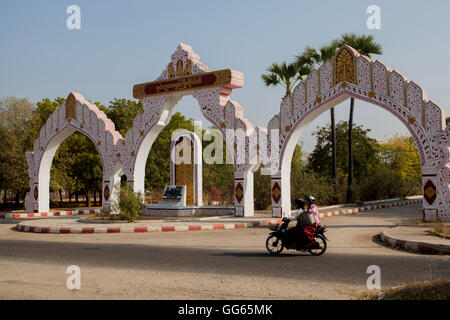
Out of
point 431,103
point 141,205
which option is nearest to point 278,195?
point 141,205

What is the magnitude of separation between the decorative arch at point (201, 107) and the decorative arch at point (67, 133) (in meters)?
0.89

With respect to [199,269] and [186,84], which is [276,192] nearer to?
[186,84]

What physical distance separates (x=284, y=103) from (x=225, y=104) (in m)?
2.61

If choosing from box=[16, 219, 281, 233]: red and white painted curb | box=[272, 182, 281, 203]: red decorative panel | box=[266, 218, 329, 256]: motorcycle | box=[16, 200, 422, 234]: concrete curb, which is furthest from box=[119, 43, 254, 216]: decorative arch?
box=[266, 218, 329, 256]: motorcycle

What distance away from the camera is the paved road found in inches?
248

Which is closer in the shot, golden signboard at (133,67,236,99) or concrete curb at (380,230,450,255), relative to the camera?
concrete curb at (380,230,450,255)

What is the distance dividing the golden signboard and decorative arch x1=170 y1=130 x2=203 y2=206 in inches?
96.2

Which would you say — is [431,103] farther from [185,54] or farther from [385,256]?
[185,54]

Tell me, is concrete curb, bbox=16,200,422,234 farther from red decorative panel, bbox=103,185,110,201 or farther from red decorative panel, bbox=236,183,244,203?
red decorative panel, bbox=103,185,110,201

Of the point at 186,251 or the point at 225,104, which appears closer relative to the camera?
the point at 186,251

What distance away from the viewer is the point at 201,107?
20.4 meters

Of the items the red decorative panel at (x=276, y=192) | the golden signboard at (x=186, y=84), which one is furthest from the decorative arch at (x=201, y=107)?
the red decorative panel at (x=276, y=192)

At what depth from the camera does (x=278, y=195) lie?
18344mm

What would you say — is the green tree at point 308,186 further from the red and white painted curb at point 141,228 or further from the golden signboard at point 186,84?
the red and white painted curb at point 141,228
